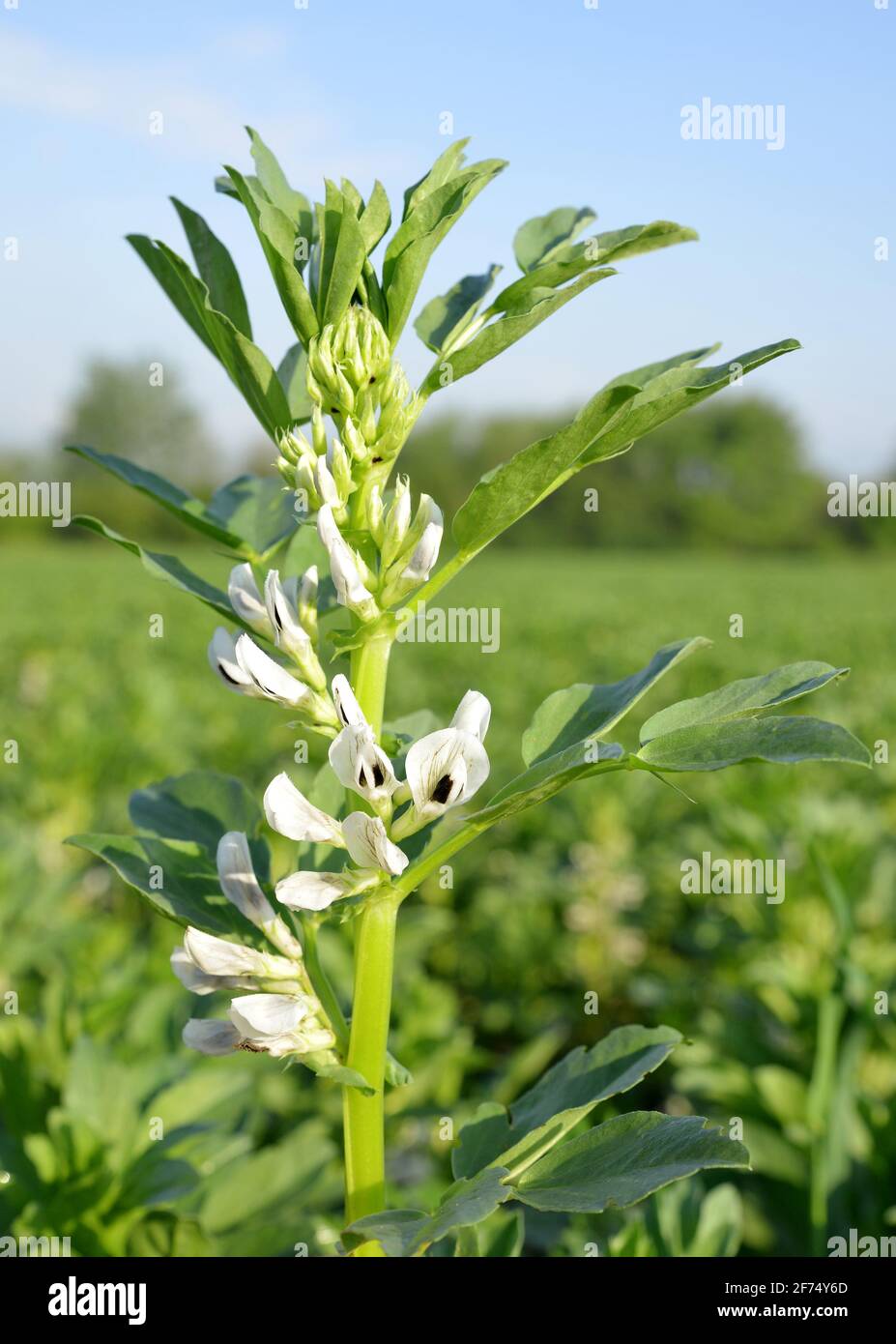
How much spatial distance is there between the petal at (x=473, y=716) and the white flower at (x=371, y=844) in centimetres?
10

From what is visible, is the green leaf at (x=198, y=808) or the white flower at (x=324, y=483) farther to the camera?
the green leaf at (x=198, y=808)

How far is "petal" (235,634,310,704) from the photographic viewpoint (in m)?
0.85

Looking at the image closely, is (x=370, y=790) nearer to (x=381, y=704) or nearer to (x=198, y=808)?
(x=381, y=704)

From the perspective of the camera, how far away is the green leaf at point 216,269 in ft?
3.18

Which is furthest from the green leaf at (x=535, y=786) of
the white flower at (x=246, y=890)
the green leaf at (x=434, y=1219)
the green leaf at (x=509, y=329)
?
the green leaf at (x=509, y=329)

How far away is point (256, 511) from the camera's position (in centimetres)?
113

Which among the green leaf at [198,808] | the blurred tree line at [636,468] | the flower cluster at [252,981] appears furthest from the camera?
the blurred tree line at [636,468]

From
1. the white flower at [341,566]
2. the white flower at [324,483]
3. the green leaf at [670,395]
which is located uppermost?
the green leaf at [670,395]

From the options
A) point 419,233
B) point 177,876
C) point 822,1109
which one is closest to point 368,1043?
point 177,876

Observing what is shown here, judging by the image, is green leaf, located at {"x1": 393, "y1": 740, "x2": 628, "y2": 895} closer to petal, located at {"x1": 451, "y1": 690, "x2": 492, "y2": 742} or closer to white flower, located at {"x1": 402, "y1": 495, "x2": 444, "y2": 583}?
petal, located at {"x1": 451, "y1": 690, "x2": 492, "y2": 742}

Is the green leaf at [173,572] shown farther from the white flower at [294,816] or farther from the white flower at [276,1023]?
the white flower at [276,1023]

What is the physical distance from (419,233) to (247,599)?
1.08 feet

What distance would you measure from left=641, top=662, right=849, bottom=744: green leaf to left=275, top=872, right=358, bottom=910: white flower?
0.90 feet
